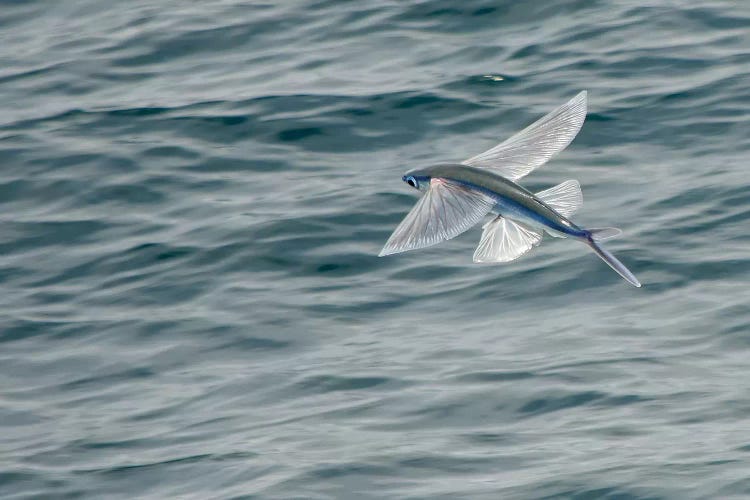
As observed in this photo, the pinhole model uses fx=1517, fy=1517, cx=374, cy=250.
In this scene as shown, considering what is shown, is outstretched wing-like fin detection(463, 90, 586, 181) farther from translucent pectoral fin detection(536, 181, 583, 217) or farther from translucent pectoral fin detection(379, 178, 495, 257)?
translucent pectoral fin detection(379, 178, 495, 257)

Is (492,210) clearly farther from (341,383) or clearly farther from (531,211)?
(341,383)

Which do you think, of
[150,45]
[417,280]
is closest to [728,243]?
[417,280]

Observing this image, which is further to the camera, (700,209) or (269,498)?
(700,209)

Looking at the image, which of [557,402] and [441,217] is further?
[557,402]

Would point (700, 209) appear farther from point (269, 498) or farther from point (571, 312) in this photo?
point (269, 498)

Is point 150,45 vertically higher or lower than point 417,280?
higher

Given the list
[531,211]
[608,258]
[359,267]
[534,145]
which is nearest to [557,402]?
[359,267]

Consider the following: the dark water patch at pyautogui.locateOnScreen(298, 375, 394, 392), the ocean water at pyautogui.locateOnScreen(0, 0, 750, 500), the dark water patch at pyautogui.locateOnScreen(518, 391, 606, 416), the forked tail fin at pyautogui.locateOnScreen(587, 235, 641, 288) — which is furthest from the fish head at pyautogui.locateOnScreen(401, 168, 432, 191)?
Answer: the dark water patch at pyautogui.locateOnScreen(298, 375, 394, 392)
